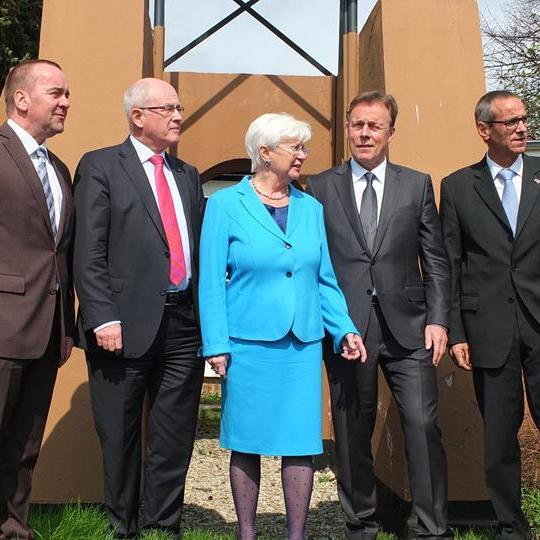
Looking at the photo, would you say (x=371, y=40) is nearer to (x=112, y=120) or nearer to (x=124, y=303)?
(x=112, y=120)

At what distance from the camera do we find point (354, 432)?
3475 millimetres

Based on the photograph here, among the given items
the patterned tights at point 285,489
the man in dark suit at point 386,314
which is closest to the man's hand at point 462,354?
the man in dark suit at point 386,314

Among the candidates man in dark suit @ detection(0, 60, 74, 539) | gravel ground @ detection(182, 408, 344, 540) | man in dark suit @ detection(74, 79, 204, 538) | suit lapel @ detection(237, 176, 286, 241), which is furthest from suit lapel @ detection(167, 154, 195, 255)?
gravel ground @ detection(182, 408, 344, 540)

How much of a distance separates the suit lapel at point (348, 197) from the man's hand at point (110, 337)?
1.20m

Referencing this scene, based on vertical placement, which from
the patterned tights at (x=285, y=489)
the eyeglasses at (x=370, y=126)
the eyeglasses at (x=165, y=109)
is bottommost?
the patterned tights at (x=285, y=489)

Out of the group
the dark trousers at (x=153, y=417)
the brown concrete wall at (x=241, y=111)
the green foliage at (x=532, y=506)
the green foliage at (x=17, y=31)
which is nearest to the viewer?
the dark trousers at (x=153, y=417)

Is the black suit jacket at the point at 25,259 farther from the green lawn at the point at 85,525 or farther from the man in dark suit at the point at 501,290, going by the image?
the man in dark suit at the point at 501,290

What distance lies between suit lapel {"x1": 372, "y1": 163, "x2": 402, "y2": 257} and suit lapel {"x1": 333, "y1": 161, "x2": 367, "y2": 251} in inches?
3.0

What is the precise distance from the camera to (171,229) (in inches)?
138

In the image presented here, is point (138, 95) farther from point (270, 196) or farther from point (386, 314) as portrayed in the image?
point (386, 314)

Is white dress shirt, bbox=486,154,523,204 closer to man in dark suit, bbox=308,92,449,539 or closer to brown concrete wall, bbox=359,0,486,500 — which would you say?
man in dark suit, bbox=308,92,449,539

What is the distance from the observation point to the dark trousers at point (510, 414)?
3.49 metres

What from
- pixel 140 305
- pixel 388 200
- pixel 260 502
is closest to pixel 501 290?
pixel 388 200

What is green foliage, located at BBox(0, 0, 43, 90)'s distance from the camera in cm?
1359
